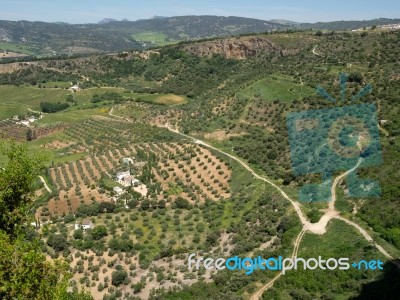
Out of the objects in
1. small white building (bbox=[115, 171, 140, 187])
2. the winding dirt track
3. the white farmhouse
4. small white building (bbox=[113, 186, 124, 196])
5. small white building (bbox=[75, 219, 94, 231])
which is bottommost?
small white building (bbox=[75, 219, 94, 231])

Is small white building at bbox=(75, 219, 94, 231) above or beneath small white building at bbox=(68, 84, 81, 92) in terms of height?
beneath

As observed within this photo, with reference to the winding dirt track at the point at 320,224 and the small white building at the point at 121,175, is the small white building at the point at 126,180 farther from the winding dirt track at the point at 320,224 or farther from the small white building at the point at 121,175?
the winding dirt track at the point at 320,224

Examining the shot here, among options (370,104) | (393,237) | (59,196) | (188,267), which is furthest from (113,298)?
(370,104)

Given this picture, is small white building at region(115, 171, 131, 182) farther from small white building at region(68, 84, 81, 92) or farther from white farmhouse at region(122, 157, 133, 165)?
small white building at region(68, 84, 81, 92)

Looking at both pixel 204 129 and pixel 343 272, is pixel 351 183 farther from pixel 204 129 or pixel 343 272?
pixel 204 129

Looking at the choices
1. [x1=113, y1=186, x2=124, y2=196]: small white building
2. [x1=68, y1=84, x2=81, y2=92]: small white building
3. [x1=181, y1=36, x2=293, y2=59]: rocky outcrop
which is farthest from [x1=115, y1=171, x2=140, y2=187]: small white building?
[x1=68, y1=84, x2=81, y2=92]: small white building

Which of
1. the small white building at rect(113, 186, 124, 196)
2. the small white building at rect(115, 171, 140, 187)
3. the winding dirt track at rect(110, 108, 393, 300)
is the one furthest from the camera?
the small white building at rect(115, 171, 140, 187)

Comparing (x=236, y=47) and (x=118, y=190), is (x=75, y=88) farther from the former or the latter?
(x=118, y=190)

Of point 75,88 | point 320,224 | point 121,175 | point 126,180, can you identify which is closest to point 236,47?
point 75,88
